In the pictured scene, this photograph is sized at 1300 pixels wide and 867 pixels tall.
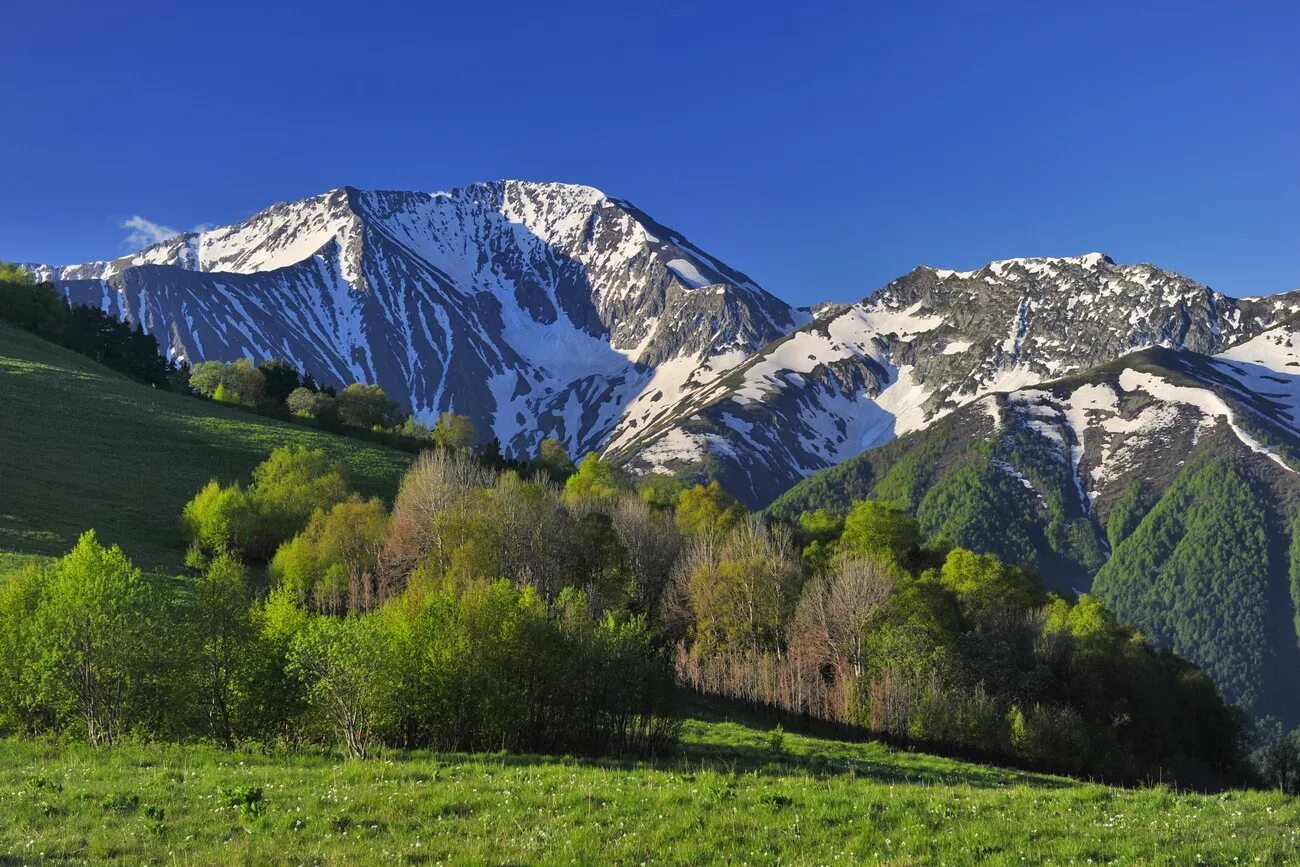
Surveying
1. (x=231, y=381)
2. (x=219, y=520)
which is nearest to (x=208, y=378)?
(x=231, y=381)

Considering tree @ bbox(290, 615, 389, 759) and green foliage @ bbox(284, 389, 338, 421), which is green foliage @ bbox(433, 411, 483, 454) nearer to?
green foliage @ bbox(284, 389, 338, 421)

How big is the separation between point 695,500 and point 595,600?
43213 millimetres

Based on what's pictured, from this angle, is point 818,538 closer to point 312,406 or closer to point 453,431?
point 453,431

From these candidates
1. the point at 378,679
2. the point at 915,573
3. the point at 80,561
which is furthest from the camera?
the point at 915,573

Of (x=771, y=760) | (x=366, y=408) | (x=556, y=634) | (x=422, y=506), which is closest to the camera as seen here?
(x=771, y=760)

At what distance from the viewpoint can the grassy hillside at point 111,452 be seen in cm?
6850

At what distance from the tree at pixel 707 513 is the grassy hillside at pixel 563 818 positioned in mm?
67995

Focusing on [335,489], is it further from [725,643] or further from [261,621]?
[261,621]

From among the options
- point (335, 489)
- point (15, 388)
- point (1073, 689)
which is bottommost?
point (1073, 689)

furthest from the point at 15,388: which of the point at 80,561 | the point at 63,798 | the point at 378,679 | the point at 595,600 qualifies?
the point at 63,798

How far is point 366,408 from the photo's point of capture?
543ft

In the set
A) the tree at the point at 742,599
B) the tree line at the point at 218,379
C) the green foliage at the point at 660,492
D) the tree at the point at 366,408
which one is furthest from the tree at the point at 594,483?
the tree at the point at 366,408

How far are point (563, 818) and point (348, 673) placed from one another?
14249 millimetres

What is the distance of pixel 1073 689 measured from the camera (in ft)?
250
